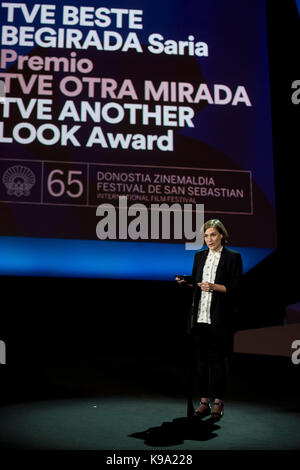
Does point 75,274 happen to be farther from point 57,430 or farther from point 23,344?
point 57,430

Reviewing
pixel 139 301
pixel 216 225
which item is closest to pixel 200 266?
pixel 216 225

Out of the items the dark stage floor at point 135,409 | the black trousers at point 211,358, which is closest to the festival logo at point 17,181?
the dark stage floor at point 135,409

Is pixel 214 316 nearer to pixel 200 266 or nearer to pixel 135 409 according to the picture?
pixel 200 266

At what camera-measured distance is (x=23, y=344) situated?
214 inches

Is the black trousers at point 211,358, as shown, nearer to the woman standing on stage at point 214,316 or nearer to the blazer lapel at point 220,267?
the woman standing on stage at point 214,316

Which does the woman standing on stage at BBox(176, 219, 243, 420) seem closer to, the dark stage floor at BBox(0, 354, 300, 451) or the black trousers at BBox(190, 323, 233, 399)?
the black trousers at BBox(190, 323, 233, 399)

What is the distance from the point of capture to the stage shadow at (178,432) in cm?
192

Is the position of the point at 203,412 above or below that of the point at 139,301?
below

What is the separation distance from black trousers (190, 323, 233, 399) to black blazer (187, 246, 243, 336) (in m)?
A: 0.04

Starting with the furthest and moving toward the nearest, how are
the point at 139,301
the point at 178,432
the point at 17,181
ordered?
the point at 139,301 → the point at 17,181 → the point at 178,432

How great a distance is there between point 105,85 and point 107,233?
1245 mm

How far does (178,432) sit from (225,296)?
2.13ft

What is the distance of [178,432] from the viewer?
2.07 metres
